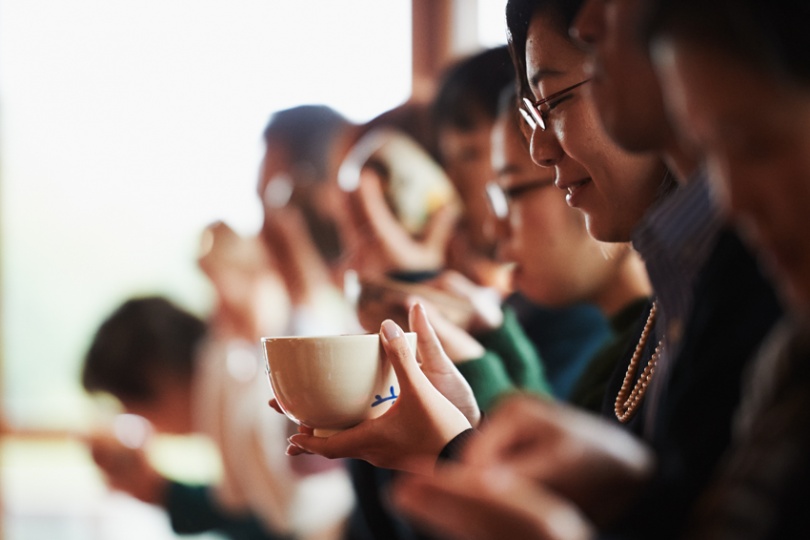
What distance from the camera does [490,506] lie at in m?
0.41

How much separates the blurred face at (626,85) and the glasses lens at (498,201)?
808 mm

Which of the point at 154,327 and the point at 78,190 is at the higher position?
the point at 78,190

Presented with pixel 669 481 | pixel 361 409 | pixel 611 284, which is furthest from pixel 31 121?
pixel 669 481

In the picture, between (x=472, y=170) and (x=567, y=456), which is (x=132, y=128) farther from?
(x=567, y=456)

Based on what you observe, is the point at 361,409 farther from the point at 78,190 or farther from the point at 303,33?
the point at 78,190

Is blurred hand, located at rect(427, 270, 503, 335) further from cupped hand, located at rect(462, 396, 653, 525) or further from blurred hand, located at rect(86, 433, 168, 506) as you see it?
blurred hand, located at rect(86, 433, 168, 506)

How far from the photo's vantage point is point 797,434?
0.38 m

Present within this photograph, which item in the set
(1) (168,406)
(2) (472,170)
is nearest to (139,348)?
(1) (168,406)

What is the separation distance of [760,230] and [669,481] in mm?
132

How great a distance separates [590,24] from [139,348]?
190 cm

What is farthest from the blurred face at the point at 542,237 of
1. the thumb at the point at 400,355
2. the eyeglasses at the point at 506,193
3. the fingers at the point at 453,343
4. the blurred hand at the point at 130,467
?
the blurred hand at the point at 130,467

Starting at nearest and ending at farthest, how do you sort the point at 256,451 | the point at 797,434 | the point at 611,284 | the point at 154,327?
1. the point at 797,434
2. the point at 611,284
3. the point at 256,451
4. the point at 154,327

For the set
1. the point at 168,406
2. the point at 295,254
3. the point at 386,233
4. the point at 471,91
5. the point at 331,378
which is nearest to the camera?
the point at 331,378

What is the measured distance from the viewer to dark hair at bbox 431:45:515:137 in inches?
58.2
